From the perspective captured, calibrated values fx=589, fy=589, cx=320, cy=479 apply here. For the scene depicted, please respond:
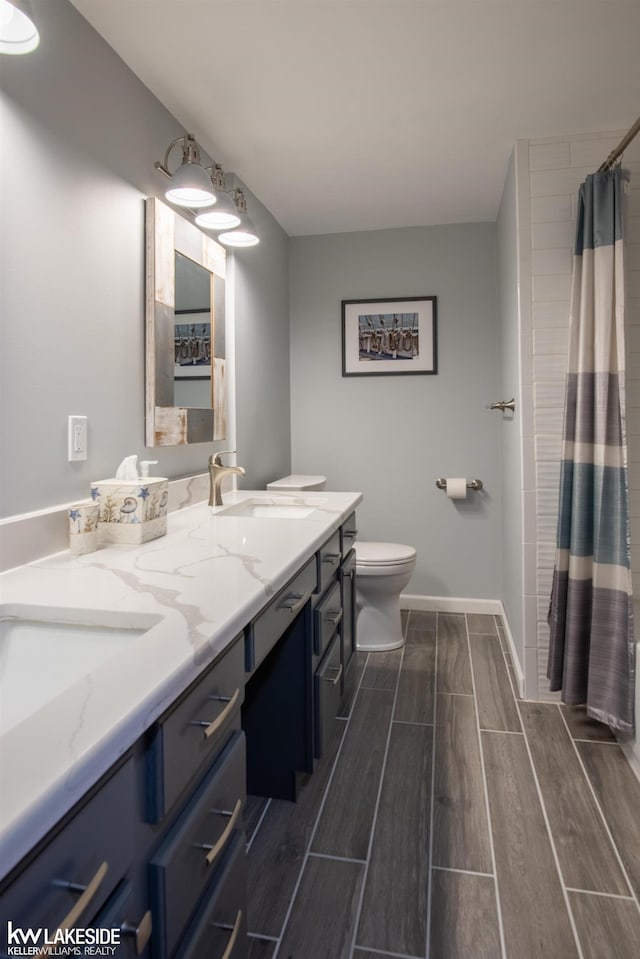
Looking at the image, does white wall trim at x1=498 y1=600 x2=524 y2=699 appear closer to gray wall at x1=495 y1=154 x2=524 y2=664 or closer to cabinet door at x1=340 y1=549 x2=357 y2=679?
gray wall at x1=495 y1=154 x2=524 y2=664

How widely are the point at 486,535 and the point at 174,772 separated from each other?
292 centimetres

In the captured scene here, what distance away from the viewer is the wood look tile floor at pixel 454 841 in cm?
129

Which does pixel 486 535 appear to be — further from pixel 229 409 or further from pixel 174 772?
pixel 174 772

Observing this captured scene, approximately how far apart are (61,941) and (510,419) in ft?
8.69

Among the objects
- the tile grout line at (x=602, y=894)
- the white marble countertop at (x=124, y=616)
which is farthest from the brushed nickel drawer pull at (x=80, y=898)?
the tile grout line at (x=602, y=894)

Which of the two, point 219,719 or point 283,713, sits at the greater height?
point 219,719

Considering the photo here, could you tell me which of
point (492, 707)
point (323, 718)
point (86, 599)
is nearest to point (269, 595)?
point (86, 599)

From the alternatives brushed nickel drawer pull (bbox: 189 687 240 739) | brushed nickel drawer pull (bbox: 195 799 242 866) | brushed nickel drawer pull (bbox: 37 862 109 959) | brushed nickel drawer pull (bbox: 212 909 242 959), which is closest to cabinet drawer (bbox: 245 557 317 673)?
brushed nickel drawer pull (bbox: 189 687 240 739)

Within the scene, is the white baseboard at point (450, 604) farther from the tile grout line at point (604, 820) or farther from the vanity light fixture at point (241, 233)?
the vanity light fixture at point (241, 233)

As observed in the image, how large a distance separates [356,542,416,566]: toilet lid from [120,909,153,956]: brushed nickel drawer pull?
2.12 meters

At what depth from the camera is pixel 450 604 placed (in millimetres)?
3514

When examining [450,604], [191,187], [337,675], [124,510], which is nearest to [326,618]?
[337,675]

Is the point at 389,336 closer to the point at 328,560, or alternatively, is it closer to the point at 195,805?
the point at 328,560

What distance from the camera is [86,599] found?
1.03 m
